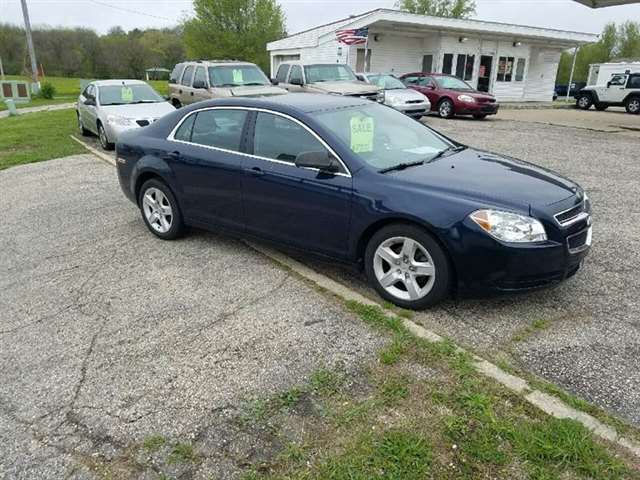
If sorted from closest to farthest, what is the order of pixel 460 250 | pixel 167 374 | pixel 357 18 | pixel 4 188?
pixel 167 374, pixel 460 250, pixel 4 188, pixel 357 18

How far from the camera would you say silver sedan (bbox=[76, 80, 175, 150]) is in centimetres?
1064

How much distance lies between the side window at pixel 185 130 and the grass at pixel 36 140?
7.07m

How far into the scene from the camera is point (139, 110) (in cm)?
1108

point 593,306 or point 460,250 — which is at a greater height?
point 460,250

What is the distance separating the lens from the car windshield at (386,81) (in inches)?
630

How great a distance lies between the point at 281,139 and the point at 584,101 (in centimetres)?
2414

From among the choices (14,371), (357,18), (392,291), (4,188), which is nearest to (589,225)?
(392,291)

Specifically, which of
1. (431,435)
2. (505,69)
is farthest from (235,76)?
(505,69)

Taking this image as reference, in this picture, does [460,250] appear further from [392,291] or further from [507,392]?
[507,392]

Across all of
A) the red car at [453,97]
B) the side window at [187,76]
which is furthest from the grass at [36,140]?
the red car at [453,97]

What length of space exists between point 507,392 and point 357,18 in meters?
21.5

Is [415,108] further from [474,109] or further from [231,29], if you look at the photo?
[231,29]

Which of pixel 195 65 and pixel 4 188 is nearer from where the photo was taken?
pixel 4 188

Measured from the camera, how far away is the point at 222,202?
4793 mm
